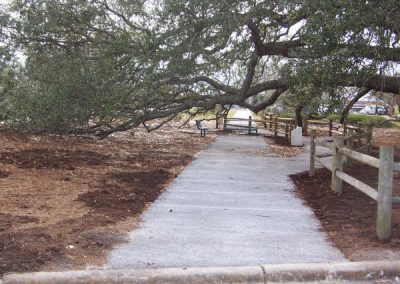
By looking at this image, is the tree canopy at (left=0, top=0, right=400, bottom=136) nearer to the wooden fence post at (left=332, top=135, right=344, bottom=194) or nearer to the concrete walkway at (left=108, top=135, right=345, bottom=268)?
the wooden fence post at (left=332, top=135, right=344, bottom=194)

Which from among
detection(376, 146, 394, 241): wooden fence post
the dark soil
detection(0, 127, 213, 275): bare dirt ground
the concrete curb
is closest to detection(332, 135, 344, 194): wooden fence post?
detection(376, 146, 394, 241): wooden fence post

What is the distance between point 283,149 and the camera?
65.3 feet

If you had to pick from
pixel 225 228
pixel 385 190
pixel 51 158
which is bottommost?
pixel 225 228

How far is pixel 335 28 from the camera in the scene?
8336mm

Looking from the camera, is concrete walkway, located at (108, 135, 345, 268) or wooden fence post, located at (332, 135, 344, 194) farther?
wooden fence post, located at (332, 135, 344, 194)

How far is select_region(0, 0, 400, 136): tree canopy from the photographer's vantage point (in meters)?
8.62

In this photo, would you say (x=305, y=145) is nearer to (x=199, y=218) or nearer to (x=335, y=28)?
(x=335, y=28)

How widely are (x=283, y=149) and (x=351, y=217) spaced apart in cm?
1283

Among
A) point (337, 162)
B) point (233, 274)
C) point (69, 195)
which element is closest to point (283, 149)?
point (337, 162)

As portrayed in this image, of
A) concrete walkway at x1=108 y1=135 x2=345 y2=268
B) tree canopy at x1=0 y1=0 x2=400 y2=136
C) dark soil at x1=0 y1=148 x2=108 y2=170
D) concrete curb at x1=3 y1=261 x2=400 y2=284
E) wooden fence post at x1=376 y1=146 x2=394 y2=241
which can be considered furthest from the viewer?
dark soil at x1=0 y1=148 x2=108 y2=170

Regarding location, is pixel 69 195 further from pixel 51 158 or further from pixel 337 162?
pixel 51 158

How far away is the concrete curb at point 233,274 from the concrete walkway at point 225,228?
273 mm

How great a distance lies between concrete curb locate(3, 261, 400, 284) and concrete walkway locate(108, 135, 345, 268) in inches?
10.7

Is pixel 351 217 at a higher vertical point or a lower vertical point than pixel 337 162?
lower
